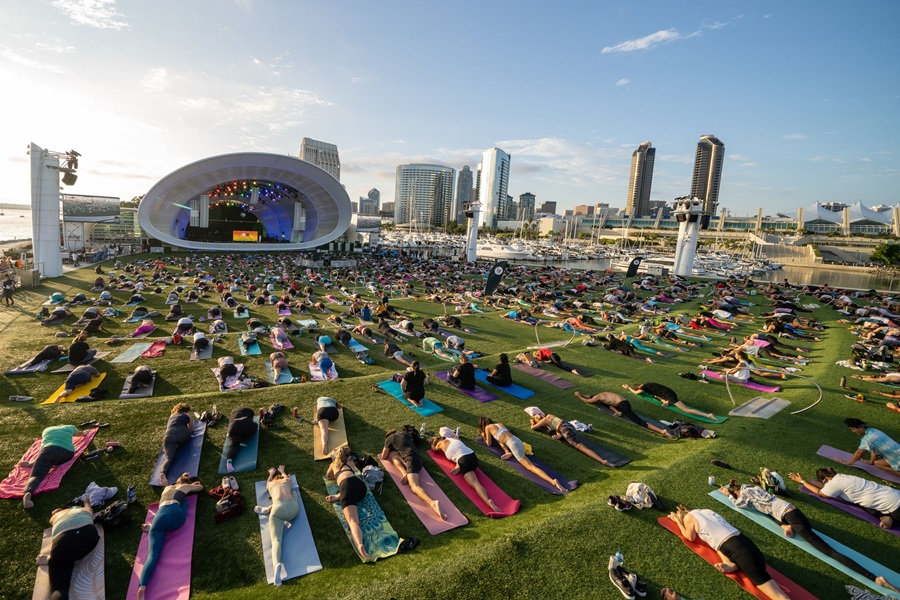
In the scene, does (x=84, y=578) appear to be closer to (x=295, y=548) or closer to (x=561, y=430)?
(x=295, y=548)

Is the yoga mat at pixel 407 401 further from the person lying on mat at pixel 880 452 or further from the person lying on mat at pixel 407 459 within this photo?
the person lying on mat at pixel 880 452

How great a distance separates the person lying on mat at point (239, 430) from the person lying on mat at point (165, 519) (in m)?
0.82

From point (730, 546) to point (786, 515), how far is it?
134 cm

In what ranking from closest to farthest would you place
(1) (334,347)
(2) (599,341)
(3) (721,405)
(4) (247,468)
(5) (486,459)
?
(4) (247,468), (5) (486,459), (3) (721,405), (1) (334,347), (2) (599,341)

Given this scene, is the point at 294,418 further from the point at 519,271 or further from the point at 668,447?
the point at 519,271

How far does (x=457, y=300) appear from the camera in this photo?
21.4 metres

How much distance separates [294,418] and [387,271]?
24.4 m

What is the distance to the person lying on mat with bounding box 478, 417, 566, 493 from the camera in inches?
244

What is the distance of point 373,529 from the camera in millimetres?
4973

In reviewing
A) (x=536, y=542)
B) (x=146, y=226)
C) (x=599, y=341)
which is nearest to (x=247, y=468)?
(x=536, y=542)

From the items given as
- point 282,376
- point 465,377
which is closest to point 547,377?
point 465,377

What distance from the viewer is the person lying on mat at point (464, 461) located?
5624 millimetres

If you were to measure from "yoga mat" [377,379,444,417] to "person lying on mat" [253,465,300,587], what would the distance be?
315 cm

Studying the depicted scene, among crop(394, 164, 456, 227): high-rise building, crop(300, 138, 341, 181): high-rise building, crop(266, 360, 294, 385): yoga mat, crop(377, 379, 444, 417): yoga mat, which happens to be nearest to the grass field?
crop(377, 379, 444, 417): yoga mat
